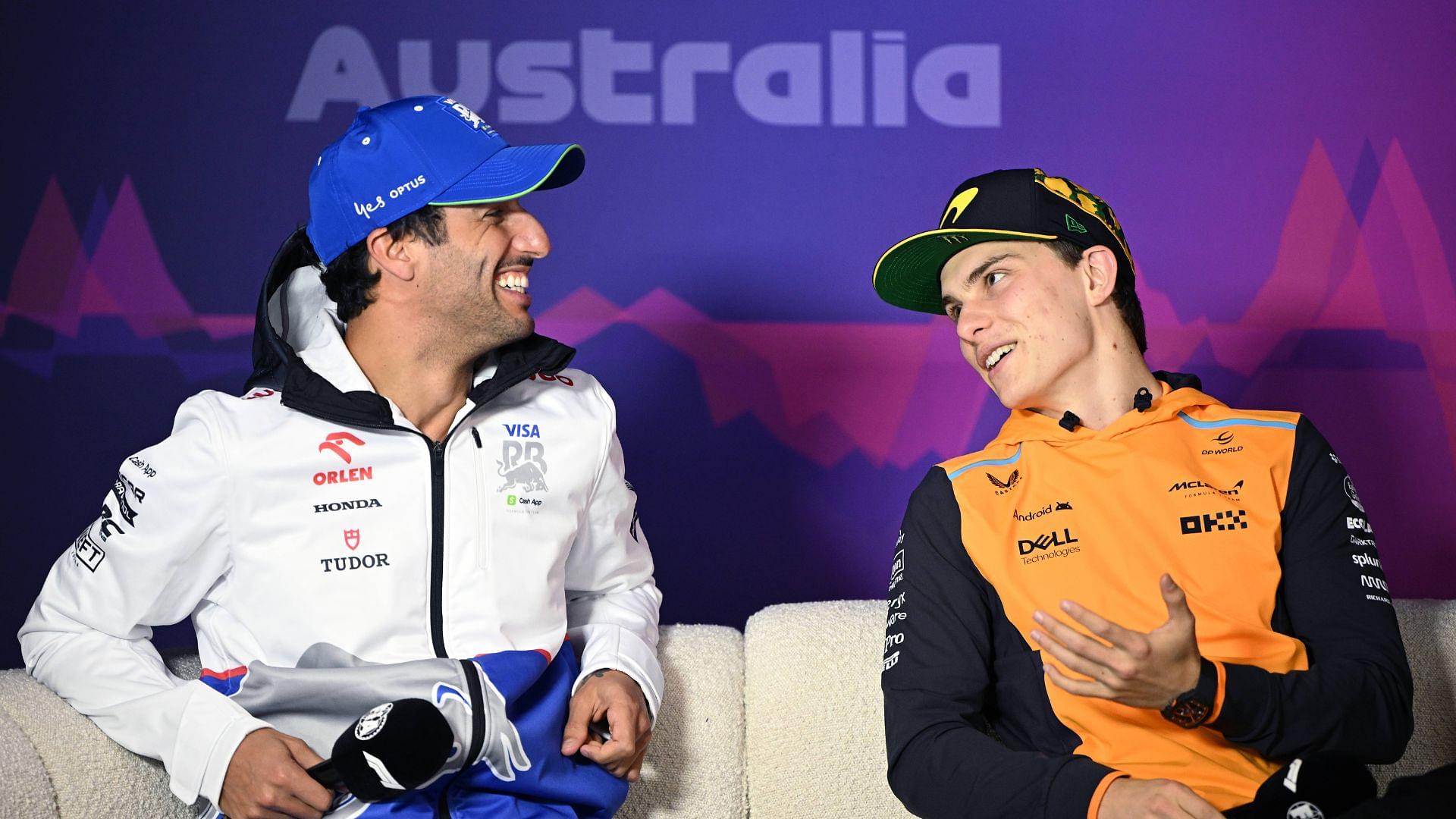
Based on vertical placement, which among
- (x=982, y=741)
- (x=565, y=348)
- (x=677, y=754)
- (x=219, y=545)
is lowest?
(x=677, y=754)

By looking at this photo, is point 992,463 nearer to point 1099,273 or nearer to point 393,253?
point 1099,273

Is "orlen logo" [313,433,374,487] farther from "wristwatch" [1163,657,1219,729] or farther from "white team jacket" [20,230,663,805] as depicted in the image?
"wristwatch" [1163,657,1219,729]

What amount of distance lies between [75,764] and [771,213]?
71.5 inches

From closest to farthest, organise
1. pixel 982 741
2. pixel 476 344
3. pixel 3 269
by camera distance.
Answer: pixel 982 741
pixel 476 344
pixel 3 269

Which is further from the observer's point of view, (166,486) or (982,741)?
(166,486)

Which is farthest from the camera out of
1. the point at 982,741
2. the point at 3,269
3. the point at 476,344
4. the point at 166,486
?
the point at 3,269

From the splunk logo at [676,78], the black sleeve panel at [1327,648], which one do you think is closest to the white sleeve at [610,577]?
the black sleeve panel at [1327,648]

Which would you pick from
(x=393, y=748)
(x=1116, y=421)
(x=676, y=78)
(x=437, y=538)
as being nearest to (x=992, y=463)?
(x=1116, y=421)

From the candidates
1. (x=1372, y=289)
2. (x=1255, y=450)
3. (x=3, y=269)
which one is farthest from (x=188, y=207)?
(x=1372, y=289)

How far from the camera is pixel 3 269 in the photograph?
282 centimetres

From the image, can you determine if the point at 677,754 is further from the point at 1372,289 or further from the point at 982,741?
the point at 1372,289

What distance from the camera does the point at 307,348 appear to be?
1779 mm

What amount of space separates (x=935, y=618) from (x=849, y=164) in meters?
1.52

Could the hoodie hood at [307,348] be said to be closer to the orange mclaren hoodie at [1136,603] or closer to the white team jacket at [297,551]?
the white team jacket at [297,551]
